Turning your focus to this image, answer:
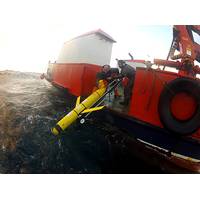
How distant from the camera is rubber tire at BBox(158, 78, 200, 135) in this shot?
3.39m

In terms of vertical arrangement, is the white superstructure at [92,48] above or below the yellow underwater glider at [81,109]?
above

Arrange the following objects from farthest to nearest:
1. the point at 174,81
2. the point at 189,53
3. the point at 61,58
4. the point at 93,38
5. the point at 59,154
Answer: the point at 61,58 < the point at 93,38 < the point at 189,53 < the point at 59,154 < the point at 174,81

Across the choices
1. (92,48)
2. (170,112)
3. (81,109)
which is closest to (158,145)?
(170,112)

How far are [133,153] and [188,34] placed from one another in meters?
4.57

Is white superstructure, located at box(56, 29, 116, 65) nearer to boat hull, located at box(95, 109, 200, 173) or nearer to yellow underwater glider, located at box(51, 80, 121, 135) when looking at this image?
yellow underwater glider, located at box(51, 80, 121, 135)

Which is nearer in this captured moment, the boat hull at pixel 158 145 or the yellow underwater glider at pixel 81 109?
the boat hull at pixel 158 145

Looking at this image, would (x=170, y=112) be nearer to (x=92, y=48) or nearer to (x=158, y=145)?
(x=158, y=145)

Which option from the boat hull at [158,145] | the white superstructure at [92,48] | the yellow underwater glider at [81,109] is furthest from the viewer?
the white superstructure at [92,48]

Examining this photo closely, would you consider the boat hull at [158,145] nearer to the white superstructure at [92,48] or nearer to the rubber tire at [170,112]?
the rubber tire at [170,112]

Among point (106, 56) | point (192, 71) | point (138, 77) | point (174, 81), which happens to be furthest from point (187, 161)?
point (106, 56)

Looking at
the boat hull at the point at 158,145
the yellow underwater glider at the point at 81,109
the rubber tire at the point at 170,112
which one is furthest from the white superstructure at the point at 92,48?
the rubber tire at the point at 170,112

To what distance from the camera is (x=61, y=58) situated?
13.8 meters

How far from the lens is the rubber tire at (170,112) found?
3.39 meters

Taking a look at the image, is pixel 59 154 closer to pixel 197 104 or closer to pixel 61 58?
pixel 197 104
